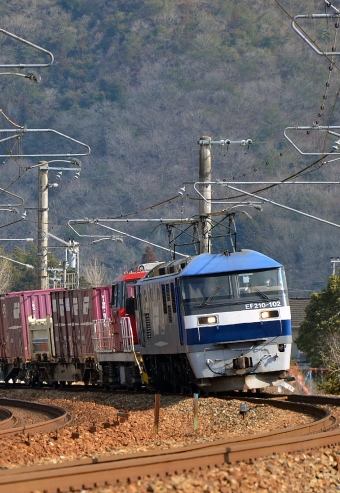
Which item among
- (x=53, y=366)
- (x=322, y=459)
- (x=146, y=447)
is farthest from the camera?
(x=53, y=366)

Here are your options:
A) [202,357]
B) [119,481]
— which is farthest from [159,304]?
[119,481]

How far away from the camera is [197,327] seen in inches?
859

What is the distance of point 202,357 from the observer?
21781mm

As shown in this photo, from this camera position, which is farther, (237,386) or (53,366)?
(53,366)

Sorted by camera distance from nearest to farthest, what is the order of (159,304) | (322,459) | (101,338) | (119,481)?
1. (119,481)
2. (322,459)
3. (159,304)
4. (101,338)

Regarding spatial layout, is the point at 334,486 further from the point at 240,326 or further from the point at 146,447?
the point at 240,326

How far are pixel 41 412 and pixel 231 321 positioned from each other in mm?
5164

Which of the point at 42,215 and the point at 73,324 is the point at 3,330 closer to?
the point at 42,215

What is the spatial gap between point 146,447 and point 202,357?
26.4 feet

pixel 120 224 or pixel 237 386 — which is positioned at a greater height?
pixel 120 224

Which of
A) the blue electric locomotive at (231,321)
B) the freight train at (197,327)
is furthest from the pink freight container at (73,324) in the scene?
the blue electric locomotive at (231,321)

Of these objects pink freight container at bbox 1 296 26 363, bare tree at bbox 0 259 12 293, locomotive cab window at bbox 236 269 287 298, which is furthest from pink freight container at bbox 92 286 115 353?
bare tree at bbox 0 259 12 293

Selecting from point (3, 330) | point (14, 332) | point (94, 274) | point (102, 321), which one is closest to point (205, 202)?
point (102, 321)

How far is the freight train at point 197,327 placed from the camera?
21828 mm
